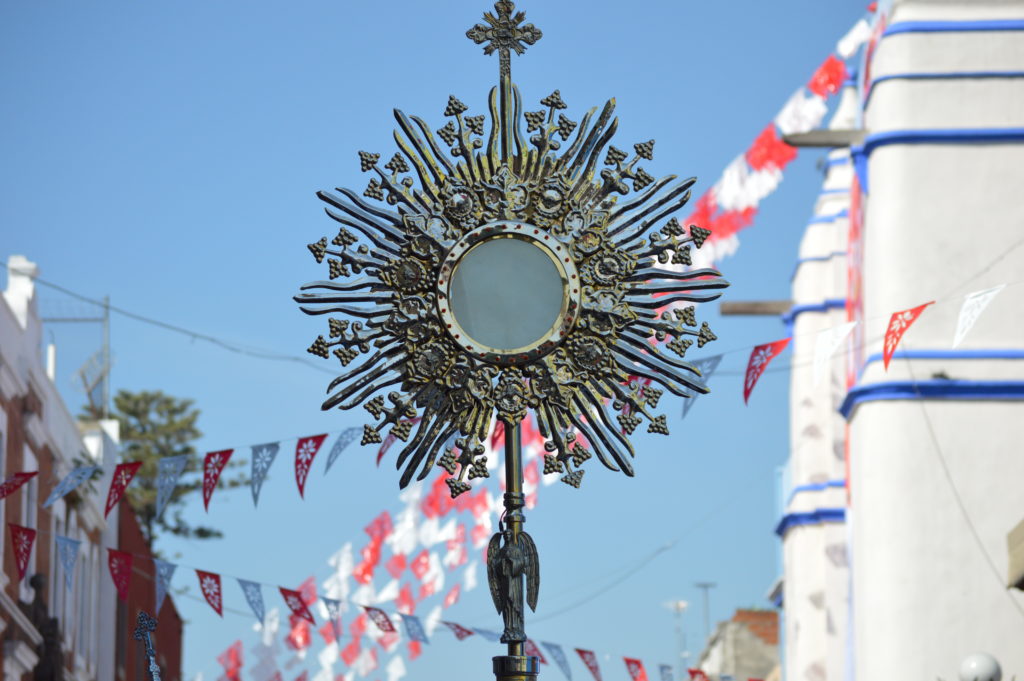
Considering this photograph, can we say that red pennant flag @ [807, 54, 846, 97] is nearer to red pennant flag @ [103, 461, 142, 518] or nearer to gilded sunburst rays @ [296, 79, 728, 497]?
red pennant flag @ [103, 461, 142, 518]

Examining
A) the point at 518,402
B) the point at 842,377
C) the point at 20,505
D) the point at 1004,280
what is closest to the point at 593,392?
the point at 518,402

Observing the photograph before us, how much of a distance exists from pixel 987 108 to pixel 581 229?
1367 cm

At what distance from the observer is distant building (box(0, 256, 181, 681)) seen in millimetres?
25766

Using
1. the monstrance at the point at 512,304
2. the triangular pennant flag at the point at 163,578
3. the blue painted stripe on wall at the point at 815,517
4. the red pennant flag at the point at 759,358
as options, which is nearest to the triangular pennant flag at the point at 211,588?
the triangular pennant flag at the point at 163,578

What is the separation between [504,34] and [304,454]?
11387mm

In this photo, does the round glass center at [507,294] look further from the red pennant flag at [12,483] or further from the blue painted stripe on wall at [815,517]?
the blue painted stripe on wall at [815,517]

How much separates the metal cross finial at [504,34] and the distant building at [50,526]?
1375 cm

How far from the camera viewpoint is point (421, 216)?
29.1 feet

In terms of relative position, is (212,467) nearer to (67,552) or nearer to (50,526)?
(67,552)

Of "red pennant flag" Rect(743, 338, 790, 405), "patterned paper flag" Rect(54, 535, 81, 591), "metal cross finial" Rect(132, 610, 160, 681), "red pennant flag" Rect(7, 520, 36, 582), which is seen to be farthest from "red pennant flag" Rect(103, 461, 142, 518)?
"metal cross finial" Rect(132, 610, 160, 681)

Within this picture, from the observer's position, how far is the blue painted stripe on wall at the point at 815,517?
97.9 feet

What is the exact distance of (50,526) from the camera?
93.1 feet

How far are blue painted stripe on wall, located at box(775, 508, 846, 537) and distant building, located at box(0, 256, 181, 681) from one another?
9540mm

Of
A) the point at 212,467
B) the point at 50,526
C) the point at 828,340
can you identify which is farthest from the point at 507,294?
the point at 50,526
